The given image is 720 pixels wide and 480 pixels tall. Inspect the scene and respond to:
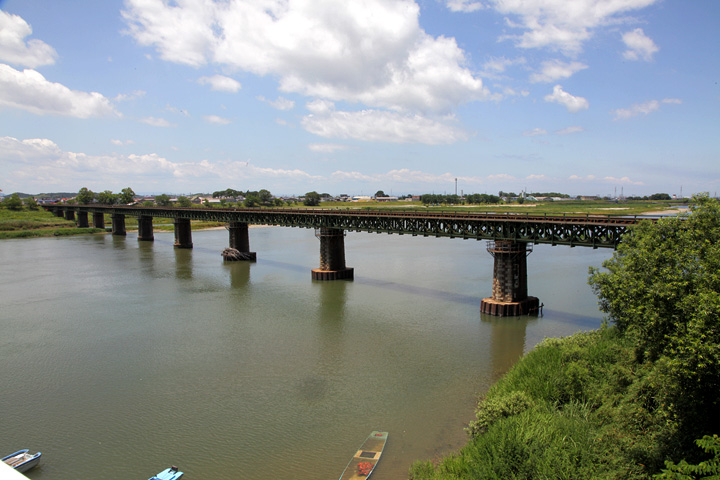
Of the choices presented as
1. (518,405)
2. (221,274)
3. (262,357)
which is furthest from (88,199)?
(518,405)

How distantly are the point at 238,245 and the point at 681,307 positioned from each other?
60444mm

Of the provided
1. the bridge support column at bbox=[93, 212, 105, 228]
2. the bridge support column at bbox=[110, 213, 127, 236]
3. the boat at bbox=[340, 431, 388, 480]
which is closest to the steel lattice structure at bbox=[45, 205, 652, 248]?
the boat at bbox=[340, 431, 388, 480]

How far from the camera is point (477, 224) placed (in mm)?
37562

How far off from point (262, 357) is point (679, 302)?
20364mm

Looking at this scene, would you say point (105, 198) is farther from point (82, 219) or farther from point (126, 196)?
point (82, 219)

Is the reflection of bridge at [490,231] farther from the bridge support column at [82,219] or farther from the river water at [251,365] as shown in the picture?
the bridge support column at [82,219]

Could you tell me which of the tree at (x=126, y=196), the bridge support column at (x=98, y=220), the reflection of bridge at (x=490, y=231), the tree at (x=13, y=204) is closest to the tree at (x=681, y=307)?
the reflection of bridge at (x=490, y=231)

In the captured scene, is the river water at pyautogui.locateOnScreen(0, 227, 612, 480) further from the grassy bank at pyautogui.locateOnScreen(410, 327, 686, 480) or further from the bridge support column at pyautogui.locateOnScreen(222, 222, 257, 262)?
the bridge support column at pyautogui.locateOnScreen(222, 222, 257, 262)

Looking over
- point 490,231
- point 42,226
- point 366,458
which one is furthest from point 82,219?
point 366,458

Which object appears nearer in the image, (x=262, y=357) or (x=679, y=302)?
(x=679, y=302)

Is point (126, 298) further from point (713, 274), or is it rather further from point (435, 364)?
point (713, 274)

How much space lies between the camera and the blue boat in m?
14.6

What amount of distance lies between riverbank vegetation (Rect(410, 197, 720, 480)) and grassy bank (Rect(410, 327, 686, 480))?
0.03 m

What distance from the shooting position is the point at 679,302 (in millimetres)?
12758
